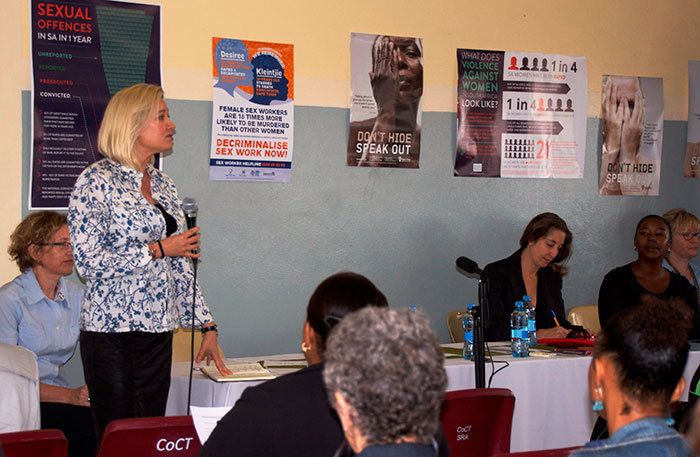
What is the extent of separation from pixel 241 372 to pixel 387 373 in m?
2.03

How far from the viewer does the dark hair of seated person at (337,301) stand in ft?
6.38

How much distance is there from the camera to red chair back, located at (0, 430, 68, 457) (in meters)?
1.87

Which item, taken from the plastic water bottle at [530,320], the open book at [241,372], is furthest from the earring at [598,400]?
the plastic water bottle at [530,320]

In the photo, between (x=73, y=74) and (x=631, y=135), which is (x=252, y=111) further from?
(x=631, y=135)

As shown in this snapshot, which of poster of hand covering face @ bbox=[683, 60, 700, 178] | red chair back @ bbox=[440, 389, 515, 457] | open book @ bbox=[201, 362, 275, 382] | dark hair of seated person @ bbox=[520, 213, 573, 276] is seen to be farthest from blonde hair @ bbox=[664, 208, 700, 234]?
open book @ bbox=[201, 362, 275, 382]

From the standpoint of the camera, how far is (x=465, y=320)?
436cm

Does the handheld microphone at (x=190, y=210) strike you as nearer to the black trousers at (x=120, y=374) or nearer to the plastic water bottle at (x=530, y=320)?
the black trousers at (x=120, y=374)

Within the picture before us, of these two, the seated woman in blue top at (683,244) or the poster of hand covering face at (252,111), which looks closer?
the poster of hand covering face at (252,111)

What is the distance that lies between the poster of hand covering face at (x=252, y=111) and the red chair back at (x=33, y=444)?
2728 mm

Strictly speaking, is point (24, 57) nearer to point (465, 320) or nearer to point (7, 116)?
point (7, 116)

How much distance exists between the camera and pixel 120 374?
2834mm

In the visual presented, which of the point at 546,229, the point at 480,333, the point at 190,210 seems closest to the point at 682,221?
the point at 546,229

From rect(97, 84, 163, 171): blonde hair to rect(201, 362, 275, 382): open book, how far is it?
2.99ft

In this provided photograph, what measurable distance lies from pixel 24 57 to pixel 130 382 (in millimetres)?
2128
